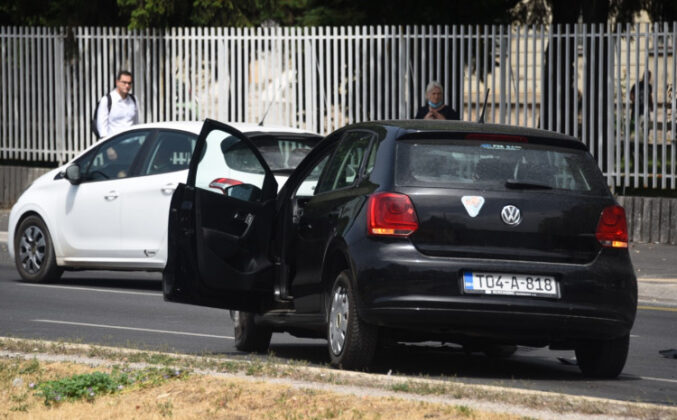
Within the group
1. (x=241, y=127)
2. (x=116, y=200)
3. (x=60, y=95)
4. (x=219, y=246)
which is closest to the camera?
(x=219, y=246)

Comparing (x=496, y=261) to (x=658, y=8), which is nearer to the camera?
(x=496, y=261)

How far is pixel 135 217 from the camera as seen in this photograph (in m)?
14.4

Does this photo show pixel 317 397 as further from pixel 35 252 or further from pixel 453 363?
pixel 35 252

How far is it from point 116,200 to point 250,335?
14.9 ft

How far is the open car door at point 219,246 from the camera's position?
9.82 m

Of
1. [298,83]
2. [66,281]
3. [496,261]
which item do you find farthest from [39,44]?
[496,261]

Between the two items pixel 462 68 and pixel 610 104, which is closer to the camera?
pixel 610 104

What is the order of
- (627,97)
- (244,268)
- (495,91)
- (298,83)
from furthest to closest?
(298,83) → (495,91) → (627,97) → (244,268)

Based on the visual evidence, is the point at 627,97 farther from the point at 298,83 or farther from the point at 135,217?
the point at 135,217

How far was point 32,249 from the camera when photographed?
15.5m

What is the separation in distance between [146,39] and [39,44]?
193 centimetres

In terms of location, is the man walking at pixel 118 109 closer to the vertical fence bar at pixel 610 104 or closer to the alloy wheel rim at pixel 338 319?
the vertical fence bar at pixel 610 104

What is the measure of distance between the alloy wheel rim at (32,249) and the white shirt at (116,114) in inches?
159

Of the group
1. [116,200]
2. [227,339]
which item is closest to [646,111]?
[116,200]
